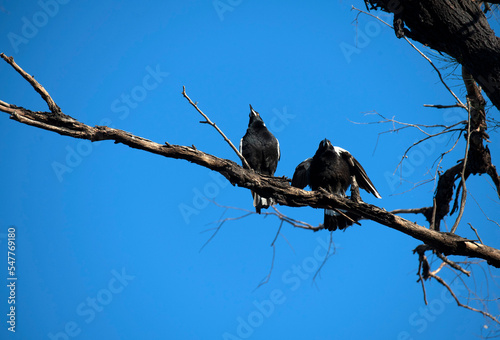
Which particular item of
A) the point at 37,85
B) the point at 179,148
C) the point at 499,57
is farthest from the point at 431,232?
the point at 37,85

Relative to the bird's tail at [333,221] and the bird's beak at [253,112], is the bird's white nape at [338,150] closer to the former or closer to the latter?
the bird's tail at [333,221]

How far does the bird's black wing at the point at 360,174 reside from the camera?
426cm

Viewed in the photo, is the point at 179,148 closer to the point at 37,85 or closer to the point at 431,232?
the point at 37,85

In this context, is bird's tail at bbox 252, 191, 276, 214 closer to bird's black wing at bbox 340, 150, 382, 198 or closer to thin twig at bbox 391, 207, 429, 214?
bird's black wing at bbox 340, 150, 382, 198

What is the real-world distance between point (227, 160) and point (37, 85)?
46.4 inches

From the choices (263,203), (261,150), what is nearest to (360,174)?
(263,203)

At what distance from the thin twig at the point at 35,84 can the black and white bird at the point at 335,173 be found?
2793 mm

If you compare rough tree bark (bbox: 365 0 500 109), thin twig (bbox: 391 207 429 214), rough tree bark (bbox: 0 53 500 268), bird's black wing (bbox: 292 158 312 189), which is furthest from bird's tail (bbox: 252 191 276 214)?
rough tree bark (bbox: 365 0 500 109)

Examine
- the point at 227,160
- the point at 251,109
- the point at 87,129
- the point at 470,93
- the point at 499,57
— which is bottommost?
the point at 87,129

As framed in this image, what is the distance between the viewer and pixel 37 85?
7.39 feet

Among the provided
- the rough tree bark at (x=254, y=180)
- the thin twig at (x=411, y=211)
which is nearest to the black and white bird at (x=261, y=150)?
the thin twig at (x=411, y=211)

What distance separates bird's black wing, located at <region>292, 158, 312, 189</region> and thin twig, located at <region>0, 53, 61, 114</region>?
2915 mm

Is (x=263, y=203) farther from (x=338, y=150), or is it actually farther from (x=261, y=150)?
(x=338, y=150)

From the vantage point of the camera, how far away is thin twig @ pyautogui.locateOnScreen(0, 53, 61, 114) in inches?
83.3
